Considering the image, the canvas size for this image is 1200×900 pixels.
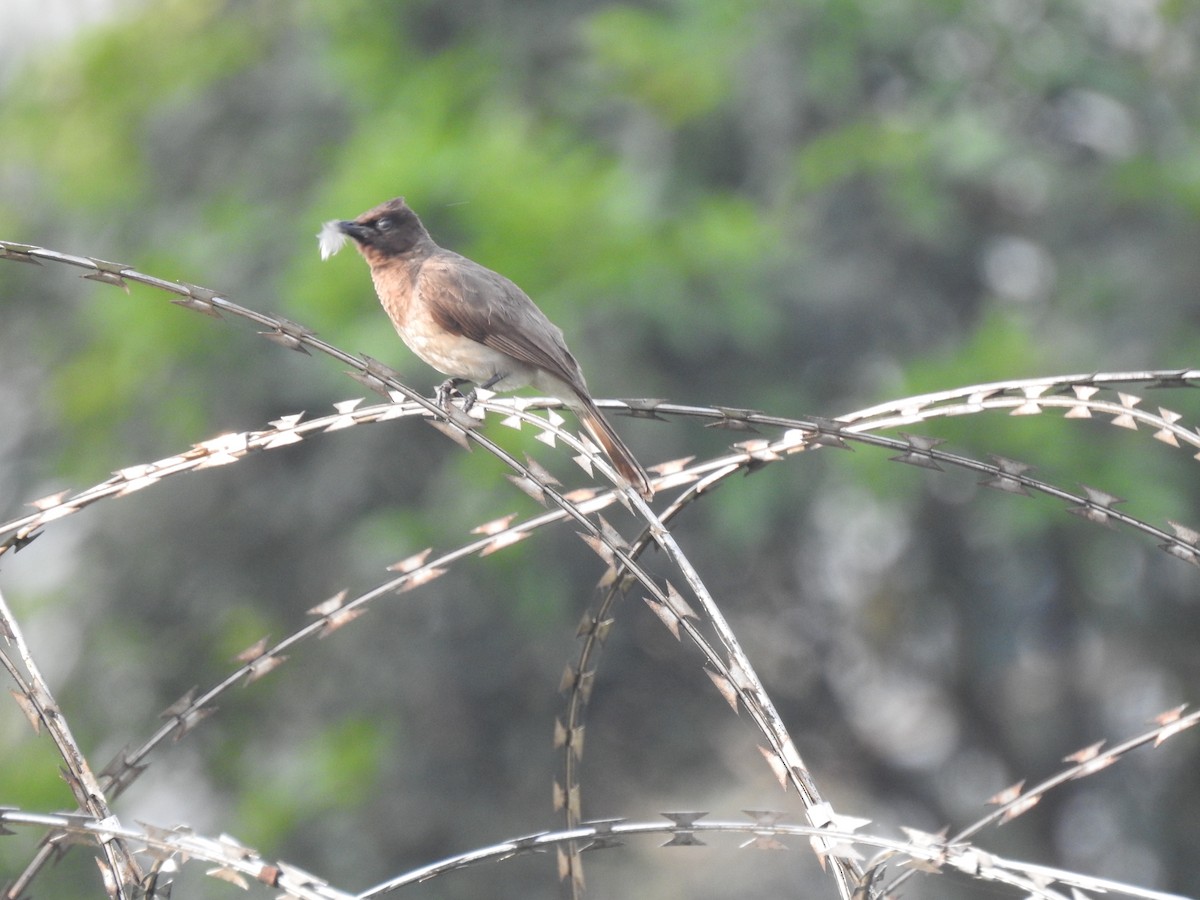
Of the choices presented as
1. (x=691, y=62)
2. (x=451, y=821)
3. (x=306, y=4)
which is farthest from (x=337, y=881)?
(x=306, y=4)

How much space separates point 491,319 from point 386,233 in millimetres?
678

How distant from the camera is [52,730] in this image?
86.1 inches

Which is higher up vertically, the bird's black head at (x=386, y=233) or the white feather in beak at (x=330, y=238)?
the bird's black head at (x=386, y=233)

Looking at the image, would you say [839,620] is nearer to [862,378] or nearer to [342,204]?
[862,378]

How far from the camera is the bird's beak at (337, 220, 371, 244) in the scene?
5121mm

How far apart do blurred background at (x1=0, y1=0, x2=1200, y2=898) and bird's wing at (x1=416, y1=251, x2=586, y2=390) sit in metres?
2.72

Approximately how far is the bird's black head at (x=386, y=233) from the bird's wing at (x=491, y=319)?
314mm

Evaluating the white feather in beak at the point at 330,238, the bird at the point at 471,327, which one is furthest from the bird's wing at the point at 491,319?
the white feather in beak at the point at 330,238

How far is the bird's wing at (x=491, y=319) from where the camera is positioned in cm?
472

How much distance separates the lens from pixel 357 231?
5164 mm

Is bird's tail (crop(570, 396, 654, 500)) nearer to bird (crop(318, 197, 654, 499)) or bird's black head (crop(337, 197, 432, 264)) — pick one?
bird (crop(318, 197, 654, 499))

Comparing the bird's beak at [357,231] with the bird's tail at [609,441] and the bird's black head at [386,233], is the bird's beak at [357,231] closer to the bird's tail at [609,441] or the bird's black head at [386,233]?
the bird's black head at [386,233]

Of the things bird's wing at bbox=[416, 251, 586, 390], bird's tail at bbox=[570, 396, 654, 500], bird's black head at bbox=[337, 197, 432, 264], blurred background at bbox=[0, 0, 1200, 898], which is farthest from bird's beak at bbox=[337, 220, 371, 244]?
blurred background at bbox=[0, 0, 1200, 898]

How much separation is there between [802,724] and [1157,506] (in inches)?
115
